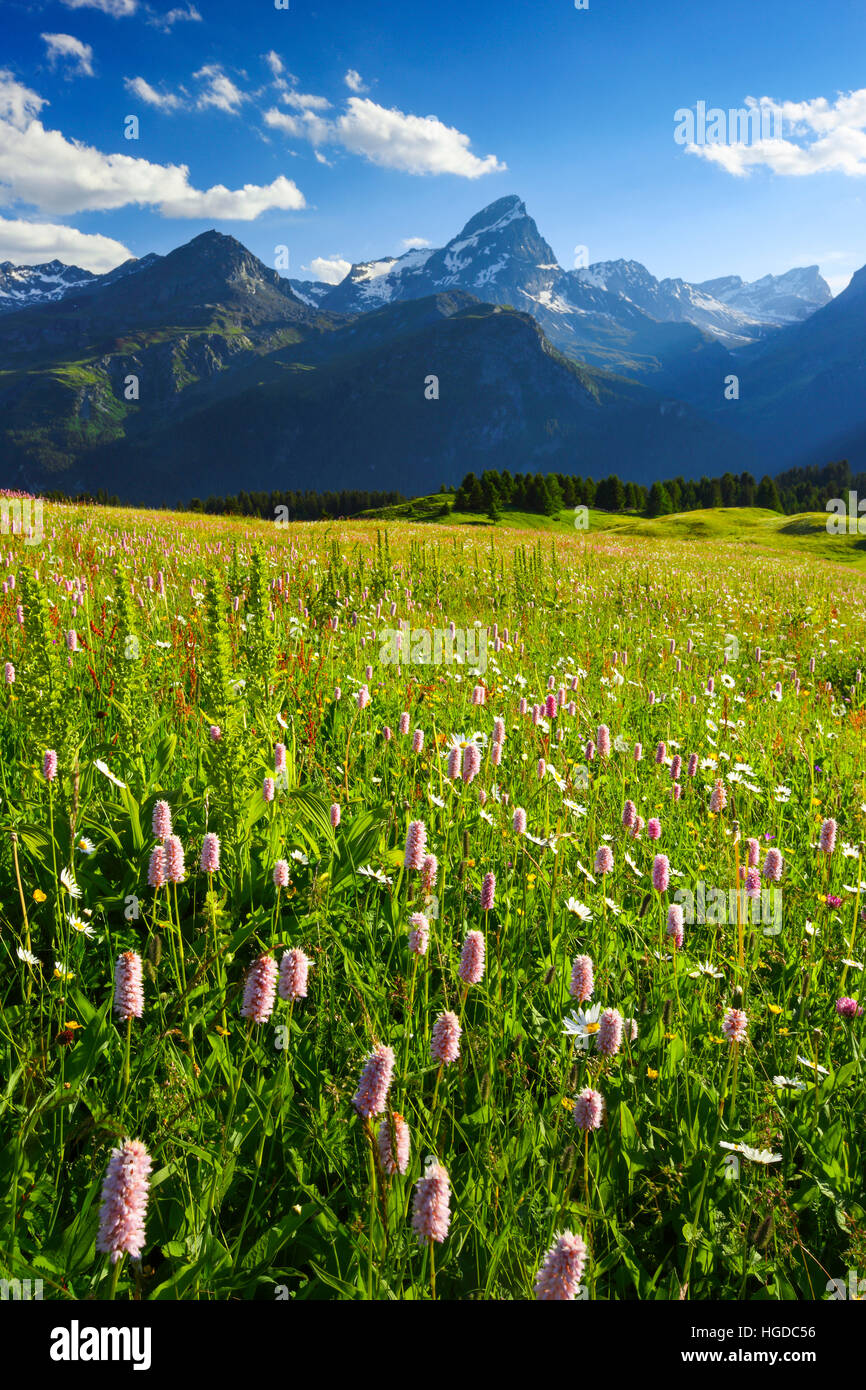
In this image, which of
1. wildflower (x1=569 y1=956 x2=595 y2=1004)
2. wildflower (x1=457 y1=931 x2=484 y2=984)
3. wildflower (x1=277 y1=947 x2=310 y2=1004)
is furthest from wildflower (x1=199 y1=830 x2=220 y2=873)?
wildflower (x1=569 y1=956 x2=595 y2=1004)

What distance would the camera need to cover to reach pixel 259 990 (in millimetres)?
1763

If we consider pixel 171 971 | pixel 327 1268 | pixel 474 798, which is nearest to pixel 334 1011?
pixel 171 971

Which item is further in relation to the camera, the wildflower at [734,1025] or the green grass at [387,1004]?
the wildflower at [734,1025]

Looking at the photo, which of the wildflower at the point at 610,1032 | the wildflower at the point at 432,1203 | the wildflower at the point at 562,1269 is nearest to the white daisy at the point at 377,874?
the wildflower at the point at 610,1032

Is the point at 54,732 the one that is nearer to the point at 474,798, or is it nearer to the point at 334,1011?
the point at 334,1011

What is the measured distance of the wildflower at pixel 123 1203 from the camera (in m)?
1.22

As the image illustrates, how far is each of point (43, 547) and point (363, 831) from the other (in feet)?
35.7

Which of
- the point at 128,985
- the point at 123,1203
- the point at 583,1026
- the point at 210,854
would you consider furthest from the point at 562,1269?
the point at 210,854

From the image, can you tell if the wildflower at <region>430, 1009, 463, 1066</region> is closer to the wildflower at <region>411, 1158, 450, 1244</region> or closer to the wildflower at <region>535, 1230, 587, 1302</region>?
the wildflower at <region>411, 1158, 450, 1244</region>

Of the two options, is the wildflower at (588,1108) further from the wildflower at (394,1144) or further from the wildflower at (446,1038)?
the wildflower at (394,1144)

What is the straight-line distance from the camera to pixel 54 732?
3195mm

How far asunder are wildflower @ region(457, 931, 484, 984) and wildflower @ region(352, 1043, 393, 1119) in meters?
0.47

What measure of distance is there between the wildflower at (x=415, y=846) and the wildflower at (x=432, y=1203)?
43.3 inches

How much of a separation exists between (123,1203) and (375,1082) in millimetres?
504
